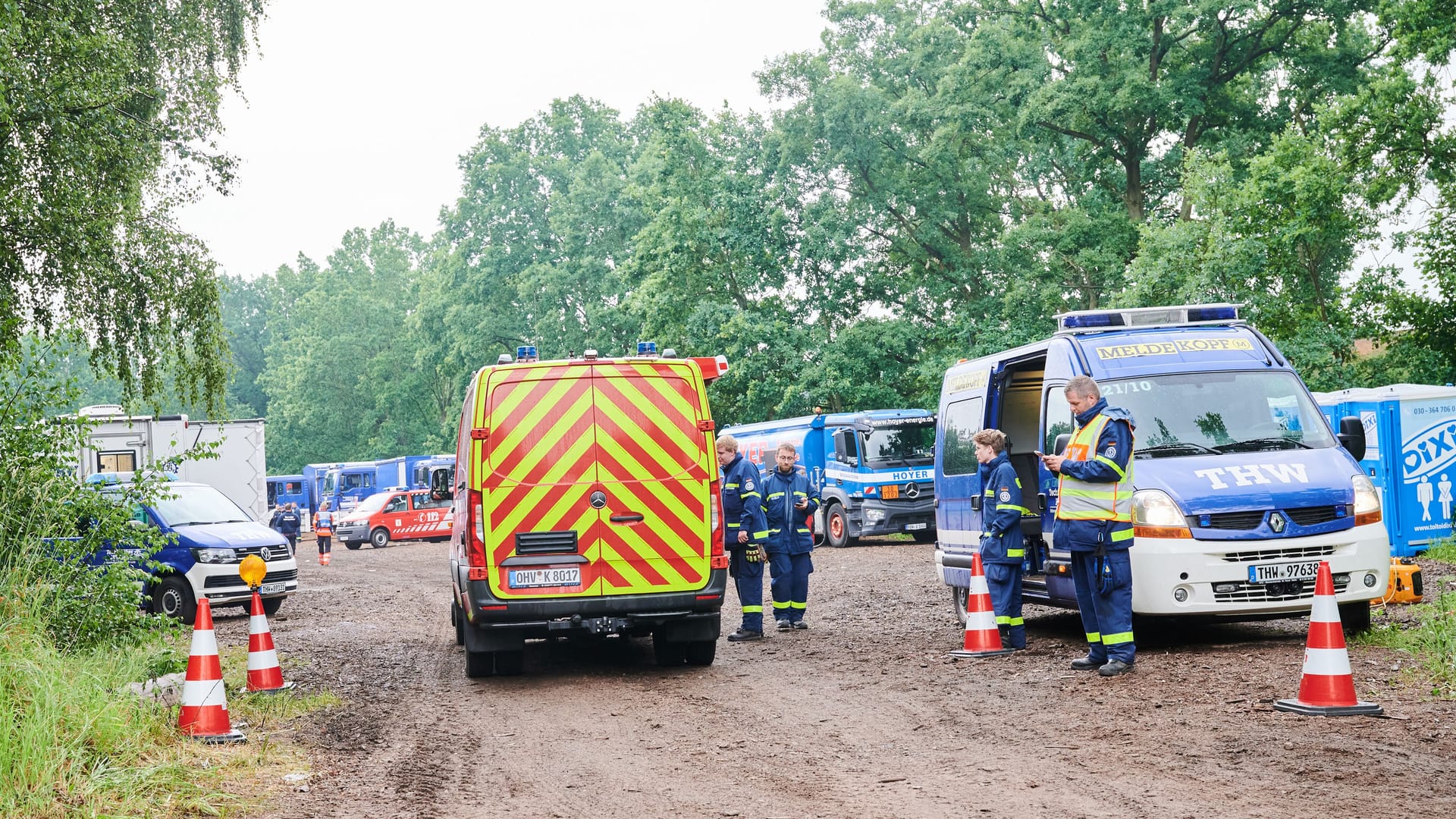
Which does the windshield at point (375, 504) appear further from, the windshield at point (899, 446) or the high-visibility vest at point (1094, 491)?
the high-visibility vest at point (1094, 491)

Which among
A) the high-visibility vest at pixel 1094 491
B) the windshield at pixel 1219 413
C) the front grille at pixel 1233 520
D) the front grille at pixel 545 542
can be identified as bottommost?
the front grille at pixel 1233 520

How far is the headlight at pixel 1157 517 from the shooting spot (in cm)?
922

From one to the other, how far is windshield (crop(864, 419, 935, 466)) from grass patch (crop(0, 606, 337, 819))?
62.4 ft

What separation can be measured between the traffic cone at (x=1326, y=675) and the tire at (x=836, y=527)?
780 inches

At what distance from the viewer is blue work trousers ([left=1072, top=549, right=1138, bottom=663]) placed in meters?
8.84

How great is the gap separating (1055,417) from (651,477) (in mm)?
3351

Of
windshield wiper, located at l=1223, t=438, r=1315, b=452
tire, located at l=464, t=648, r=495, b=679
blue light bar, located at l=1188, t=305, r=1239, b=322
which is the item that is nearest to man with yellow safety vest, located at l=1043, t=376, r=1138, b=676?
windshield wiper, located at l=1223, t=438, r=1315, b=452

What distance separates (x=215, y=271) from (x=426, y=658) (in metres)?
5.96

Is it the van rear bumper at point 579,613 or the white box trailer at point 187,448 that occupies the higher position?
the white box trailer at point 187,448

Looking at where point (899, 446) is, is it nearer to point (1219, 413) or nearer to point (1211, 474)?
point (1219, 413)

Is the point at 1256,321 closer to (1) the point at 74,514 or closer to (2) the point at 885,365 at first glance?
(2) the point at 885,365

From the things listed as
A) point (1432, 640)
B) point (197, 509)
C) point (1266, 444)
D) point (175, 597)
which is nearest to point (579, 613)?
point (1266, 444)

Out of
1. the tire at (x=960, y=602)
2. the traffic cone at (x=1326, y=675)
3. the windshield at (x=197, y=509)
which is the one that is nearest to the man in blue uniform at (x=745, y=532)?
the tire at (x=960, y=602)

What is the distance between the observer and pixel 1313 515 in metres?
9.24
